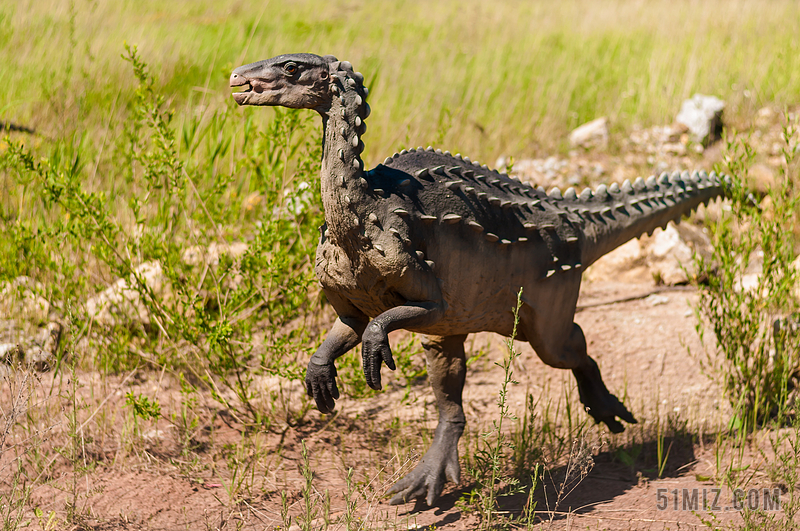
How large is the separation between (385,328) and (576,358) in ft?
4.15

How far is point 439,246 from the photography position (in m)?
2.85

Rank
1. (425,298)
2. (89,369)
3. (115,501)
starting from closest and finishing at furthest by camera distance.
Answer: (425,298) → (115,501) → (89,369)

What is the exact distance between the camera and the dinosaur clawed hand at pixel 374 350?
2.61m

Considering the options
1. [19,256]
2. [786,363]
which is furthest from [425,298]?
[19,256]

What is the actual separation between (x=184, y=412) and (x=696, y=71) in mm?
7273

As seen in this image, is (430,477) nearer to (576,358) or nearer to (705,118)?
(576,358)

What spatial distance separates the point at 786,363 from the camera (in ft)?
13.1

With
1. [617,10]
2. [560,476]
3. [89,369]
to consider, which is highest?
[617,10]

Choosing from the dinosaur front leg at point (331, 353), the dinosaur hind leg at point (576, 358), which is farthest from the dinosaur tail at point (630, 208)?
the dinosaur front leg at point (331, 353)

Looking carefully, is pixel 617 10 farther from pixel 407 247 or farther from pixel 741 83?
pixel 407 247

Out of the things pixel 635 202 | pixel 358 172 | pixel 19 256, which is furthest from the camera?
pixel 19 256

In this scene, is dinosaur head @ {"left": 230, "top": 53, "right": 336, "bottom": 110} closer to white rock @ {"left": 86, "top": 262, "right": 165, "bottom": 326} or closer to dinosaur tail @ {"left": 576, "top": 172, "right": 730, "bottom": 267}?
dinosaur tail @ {"left": 576, "top": 172, "right": 730, "bottom": 267}

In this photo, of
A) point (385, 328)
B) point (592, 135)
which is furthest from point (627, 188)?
point (592, 135)

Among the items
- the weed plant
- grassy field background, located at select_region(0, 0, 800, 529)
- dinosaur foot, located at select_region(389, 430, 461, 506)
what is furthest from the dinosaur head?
the weed plant
